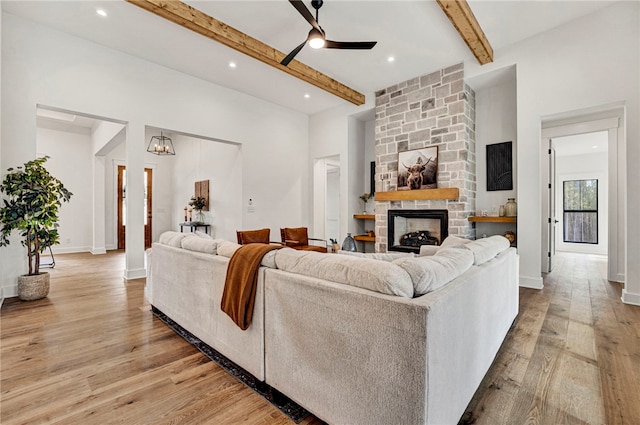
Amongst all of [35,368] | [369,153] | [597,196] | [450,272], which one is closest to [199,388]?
[35,368]

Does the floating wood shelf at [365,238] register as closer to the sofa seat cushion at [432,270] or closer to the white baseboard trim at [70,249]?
the sofa seat cushion at [432,270]

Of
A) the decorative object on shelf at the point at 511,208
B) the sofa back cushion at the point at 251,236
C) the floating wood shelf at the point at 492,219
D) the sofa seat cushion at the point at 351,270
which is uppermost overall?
the decorative object on shelf at the point at 511,208

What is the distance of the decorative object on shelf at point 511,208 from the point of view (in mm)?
4293

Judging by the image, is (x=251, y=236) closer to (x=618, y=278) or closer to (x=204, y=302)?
(x=204, y=302)

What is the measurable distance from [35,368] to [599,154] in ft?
34.8

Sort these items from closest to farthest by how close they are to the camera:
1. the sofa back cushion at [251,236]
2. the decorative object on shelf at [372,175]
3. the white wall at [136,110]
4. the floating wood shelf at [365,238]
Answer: the white wall at [136,110], the sofa back cushion at [251,236], the floating wood shelf at [365,238], the decorative object on shelf at [372,175]

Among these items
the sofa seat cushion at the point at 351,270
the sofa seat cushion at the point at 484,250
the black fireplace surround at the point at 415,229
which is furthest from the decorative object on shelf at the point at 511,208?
the sofa seat cushion at the point at 351,270

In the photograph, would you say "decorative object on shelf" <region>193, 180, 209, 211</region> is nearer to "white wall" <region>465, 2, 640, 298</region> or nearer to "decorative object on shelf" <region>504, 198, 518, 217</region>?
"white wall" <region>465, 2, 640, 298</region>

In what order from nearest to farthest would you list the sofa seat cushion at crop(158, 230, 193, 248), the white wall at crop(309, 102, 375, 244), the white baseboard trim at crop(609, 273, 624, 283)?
the sofa seat cushion at crop(158, 230, 193, 248) < the white baseboard trim at crop(609, 273, 624, 283) < the white wall at crop(309, 102, 375, 244)

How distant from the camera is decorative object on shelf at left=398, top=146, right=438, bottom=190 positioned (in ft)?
15.7

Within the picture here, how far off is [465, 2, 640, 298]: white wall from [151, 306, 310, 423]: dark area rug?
3.91 m

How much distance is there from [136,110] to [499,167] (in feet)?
19.0

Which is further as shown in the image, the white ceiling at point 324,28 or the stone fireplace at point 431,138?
the stone fireplace at point 431,138

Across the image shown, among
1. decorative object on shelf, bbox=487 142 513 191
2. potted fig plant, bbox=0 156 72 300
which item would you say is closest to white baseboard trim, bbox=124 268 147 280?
potted fig plant, bbox=0 156 72 300
